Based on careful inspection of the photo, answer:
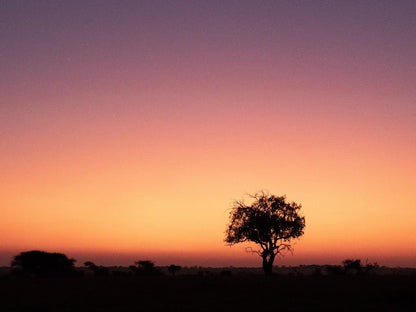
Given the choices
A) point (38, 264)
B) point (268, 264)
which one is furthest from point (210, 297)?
point (38, 264)

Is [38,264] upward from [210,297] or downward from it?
upward

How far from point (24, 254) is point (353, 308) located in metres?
53.9

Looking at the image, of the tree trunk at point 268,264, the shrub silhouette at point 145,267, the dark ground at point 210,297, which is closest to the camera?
the dark ground at point 210,297

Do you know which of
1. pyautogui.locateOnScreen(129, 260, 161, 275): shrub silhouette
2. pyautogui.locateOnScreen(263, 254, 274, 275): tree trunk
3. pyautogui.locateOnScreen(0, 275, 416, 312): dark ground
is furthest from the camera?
pyautogui.locateOnScreen(129, 260, 161, 275): shrub silhouette

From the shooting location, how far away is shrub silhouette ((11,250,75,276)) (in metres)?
64.4

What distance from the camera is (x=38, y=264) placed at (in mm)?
64938

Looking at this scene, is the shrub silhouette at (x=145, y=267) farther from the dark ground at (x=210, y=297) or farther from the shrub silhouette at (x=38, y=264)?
the dark ground at (x=210, y=297)

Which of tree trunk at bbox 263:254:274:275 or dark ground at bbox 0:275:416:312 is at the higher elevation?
tree trunk at bbox 263:254:274:275

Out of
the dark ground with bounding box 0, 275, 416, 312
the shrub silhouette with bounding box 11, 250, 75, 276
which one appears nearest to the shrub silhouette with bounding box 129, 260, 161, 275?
the shrub silhouette with bounding box 11, 250, 75, 276

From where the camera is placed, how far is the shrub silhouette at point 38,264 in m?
64.4

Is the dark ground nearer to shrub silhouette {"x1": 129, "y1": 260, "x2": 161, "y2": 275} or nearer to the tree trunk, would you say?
the tree trunk

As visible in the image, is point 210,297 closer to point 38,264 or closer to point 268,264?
point 268,264

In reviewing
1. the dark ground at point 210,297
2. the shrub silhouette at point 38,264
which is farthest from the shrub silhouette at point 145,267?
the dark ground at point 210,297

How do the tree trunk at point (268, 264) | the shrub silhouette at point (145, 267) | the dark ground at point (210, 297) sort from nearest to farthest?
the dark ground at point (210, 297) < the tree trunk at point (268, 264) < the shrub silhouette at point (145, 267)
